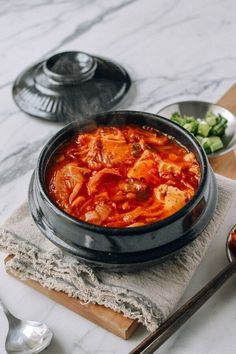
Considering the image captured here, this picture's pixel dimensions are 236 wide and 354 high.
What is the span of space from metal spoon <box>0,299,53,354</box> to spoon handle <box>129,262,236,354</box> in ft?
0.82

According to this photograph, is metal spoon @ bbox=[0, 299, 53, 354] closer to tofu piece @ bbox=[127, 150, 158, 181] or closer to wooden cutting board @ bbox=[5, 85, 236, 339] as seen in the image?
wooden cutting board @ bbox=[5, 85, 236, 339]

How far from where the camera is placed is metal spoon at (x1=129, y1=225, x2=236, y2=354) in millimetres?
1518

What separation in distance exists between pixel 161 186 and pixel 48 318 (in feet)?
1.53

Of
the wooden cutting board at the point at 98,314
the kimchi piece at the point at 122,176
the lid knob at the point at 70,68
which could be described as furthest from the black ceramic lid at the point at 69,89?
the wooden cutting board at the point at 98,314

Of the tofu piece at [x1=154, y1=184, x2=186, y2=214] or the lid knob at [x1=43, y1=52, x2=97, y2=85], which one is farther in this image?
the lid knob at [x1=43, y1=52, x2=97, y2=85]

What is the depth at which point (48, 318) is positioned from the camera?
168 cm

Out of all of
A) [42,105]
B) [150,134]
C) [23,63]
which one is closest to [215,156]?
[150,134]

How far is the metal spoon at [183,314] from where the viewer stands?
4.98ft

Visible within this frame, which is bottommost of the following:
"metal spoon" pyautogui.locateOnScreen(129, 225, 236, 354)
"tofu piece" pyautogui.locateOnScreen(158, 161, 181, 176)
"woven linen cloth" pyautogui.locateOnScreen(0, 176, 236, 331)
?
"metal spoon" pyautogui.locateOnScreen(129, 225, 236, 354)

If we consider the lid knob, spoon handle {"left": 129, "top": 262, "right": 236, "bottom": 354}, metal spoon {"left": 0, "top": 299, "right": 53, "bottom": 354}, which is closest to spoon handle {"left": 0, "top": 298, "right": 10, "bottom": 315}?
metal spoon {"left": 0, "top": 299, "right": 53, "bottom": 354}

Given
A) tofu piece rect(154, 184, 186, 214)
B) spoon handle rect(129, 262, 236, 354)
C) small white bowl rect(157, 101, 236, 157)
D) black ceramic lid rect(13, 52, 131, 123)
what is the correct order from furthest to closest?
1. black ceramic lid rect(13, 52, 131, 123)
2. small white bowl rect(157, 101, 236, 157)
3. tofu piece rect(154, 184, 186, 214)
4. spoon handle rect(129, 262, 236, 354)

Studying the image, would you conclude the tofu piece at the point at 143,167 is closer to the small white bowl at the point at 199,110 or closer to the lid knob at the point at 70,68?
the small white bowl at the point at 199,110

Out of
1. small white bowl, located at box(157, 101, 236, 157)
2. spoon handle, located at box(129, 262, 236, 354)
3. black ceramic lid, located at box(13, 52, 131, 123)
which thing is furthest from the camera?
black ceramic lid, located at box(13, 52, 131, 123)

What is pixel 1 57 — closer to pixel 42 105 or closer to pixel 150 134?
pixel 42 105
